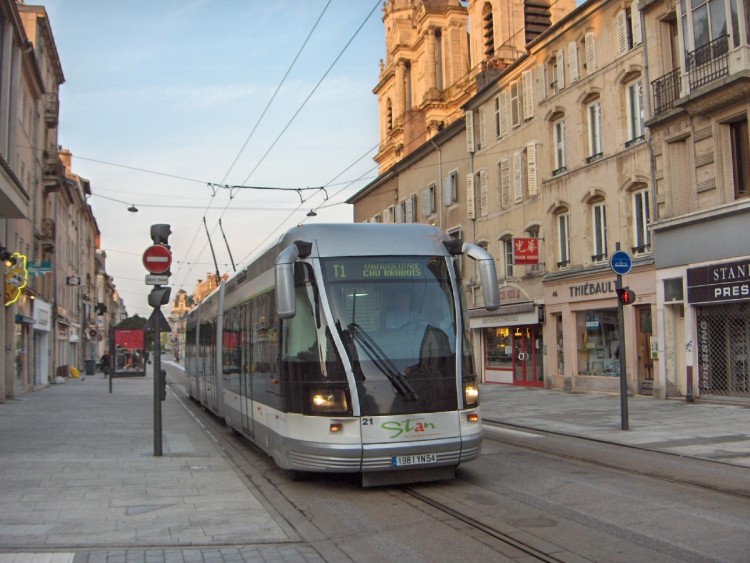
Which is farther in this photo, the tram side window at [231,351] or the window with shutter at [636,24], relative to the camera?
the window with shutter at [636,24]

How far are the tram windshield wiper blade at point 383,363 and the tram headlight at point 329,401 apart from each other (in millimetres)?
505

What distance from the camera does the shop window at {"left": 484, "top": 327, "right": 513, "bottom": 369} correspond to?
107ft

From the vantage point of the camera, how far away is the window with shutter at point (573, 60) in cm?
2678

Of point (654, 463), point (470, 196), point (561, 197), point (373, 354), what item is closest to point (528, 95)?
point (561, 197)

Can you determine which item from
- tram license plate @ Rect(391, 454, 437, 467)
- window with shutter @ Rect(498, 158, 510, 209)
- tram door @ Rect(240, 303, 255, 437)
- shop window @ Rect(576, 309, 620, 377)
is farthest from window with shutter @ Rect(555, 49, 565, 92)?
tram license plate @ Rect(391, 454, 437, 467)

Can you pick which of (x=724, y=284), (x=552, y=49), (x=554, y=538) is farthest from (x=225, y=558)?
(x=552, y=49)

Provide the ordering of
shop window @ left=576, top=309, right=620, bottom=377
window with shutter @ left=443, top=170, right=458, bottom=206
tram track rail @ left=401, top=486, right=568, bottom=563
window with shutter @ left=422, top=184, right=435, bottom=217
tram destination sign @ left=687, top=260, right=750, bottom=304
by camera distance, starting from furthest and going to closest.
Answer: window with shutter @ left=422, top=184, right=435, bottom=217 → window with shutter @ left=443, top=170, right=458, bottom=206 → shop window @ left=576, top=309, right=620, bottom=377 → tram destination sign @ left=687, top=260, right=750, bottom=304 → tram track rail @ left=401, top=486, right=568, bottom=563

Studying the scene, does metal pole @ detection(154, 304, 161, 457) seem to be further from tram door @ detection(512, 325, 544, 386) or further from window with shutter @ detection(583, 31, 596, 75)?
tram door @ detection(512, 325, 544, 386)

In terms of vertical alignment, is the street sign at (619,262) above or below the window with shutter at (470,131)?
below

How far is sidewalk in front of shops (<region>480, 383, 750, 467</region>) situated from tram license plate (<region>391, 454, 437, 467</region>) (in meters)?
5.01

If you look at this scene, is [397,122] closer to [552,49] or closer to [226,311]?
[552,49]

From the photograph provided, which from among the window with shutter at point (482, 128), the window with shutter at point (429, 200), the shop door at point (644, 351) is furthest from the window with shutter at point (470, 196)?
the shop door at point (644, 351)

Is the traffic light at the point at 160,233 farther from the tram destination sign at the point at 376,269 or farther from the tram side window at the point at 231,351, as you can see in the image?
the tram destination sign at the point at 376,269

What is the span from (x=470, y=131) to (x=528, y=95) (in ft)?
17.1
